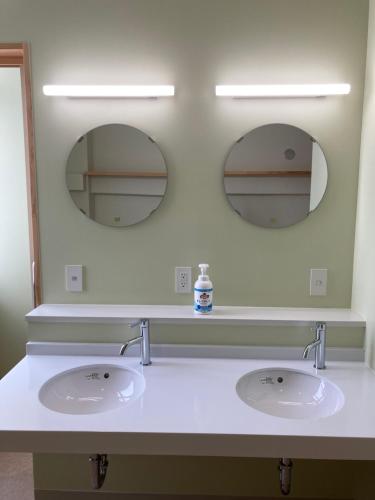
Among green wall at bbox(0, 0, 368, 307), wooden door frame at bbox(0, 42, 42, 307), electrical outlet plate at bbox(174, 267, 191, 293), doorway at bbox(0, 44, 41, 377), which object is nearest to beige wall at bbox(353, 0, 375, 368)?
green wall at bbox(0, 0, 368, 307)

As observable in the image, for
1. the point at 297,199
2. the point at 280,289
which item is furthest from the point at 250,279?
the point at 297,199

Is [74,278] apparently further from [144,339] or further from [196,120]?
[196,120]

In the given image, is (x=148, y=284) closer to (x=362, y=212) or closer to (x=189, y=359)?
(x=189, y=359)

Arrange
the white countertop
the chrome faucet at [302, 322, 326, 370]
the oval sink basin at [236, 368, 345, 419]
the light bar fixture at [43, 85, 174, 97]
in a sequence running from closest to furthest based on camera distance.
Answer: the white countertop → the oval sink basin at [236, 368, 345, 419] → the chrome faucet at [302, 322, 326, 370] → the light bar fixture at [43, 85, 174, 97]

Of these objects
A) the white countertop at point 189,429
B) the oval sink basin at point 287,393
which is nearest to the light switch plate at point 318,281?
the oval sink basin at point 287,393

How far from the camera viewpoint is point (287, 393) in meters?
1.50

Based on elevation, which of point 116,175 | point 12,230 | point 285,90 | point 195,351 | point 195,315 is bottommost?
point 195,351

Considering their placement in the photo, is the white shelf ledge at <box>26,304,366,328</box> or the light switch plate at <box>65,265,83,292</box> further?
the light switch plate at <box>65,265,83,292</box>

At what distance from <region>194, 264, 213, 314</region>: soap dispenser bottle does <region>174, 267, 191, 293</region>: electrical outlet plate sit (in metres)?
0.10

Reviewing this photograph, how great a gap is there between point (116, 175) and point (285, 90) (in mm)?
790

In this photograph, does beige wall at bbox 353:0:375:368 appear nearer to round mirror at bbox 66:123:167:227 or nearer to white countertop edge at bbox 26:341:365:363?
white countertop edge at bbox 26:341:365:363

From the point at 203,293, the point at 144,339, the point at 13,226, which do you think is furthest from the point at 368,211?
the point at 13,226

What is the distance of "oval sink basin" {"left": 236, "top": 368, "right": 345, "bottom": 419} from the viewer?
1400 mm

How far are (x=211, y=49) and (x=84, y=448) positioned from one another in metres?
1.55
